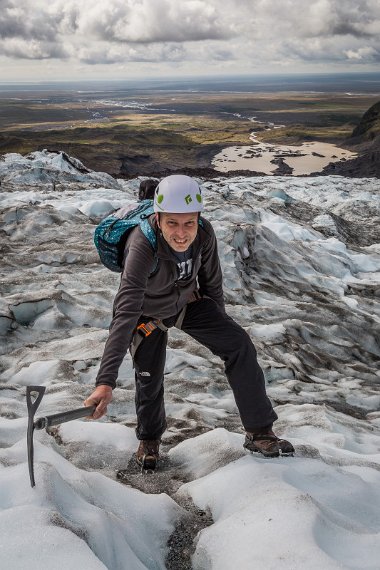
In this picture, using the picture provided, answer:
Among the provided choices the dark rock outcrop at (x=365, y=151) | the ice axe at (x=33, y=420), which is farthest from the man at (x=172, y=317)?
the dark rock outcrop at (x=365, y=151)

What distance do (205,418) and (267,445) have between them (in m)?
1.78

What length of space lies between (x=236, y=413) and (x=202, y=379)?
1.00 meters

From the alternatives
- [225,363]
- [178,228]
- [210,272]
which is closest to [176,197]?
[178,228]

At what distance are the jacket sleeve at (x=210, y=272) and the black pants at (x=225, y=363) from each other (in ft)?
0.42

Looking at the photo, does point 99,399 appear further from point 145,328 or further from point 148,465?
point 148,465

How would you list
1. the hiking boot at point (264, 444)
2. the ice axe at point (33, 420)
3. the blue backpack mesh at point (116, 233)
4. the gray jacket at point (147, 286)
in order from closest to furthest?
1. the ice axe at point (33, 420)
2. the gray jacket at point (147, 286)
3. the blue backpack mesh at point (116, 233)
4. the hiking boot at point (264, 444)

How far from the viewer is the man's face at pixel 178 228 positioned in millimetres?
3832

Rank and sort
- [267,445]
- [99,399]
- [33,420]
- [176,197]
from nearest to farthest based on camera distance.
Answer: [33,420]
[99,399]
[176,197]
[267,445]

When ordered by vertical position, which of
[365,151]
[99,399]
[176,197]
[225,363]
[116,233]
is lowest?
[365,151]

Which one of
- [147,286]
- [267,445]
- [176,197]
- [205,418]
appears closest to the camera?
[176,197]

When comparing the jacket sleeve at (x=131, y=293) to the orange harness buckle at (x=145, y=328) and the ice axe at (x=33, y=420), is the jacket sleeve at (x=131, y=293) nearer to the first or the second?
the orange harness buckle at (x=145, y=328)

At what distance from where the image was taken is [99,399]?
3.48 m

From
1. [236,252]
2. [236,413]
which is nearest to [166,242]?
[236,413]

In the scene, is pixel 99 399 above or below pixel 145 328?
below
